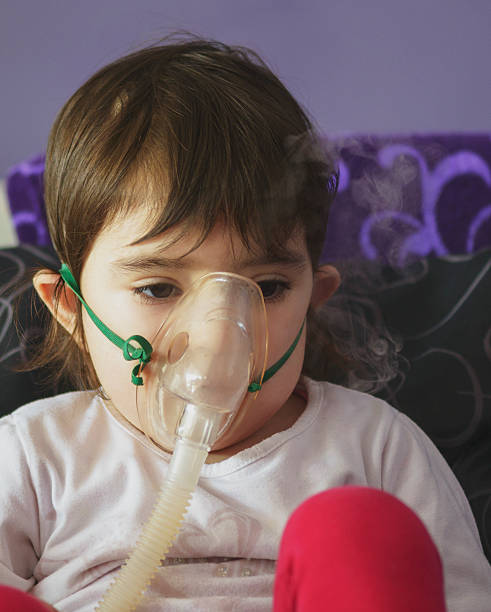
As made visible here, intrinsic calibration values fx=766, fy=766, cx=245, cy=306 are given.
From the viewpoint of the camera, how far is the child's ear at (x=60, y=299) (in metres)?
1.18

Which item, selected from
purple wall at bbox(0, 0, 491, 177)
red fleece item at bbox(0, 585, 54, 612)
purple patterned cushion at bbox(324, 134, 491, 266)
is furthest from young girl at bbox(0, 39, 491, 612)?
purple wall at bbox(0, 0, 491, 177)

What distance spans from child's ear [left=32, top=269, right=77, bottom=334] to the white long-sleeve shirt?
0.12 m

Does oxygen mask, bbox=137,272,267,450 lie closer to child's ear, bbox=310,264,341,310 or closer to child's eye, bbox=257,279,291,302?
child's eye, bbox=257,279,291,302

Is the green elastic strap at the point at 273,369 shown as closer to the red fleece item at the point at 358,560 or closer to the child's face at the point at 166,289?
the child's face at the point at 166,289

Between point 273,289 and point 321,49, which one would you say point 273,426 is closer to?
point 273,289

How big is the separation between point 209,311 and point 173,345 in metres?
0.07

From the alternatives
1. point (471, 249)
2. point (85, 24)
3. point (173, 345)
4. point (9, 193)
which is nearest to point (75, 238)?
point (173, 345)

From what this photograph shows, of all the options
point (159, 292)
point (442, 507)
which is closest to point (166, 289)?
point (159, 292)

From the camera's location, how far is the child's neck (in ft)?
3.67

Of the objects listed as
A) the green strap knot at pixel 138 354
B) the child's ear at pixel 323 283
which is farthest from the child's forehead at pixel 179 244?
the child's ear at pixel 323 283

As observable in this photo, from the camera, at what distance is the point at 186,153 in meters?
1.00

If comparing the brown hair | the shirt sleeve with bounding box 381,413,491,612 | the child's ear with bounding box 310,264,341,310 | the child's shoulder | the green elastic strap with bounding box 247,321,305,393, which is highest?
the brown hair

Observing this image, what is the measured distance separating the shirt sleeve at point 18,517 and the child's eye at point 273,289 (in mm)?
407

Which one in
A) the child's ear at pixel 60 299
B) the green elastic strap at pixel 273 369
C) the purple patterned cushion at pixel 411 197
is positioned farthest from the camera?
the purple patterned cushion at pixel 411 197
